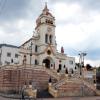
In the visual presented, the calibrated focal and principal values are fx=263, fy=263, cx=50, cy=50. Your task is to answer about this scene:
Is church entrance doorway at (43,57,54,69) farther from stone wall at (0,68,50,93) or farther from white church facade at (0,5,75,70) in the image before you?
stone wall at (0,68,50,93)

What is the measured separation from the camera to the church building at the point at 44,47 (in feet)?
204

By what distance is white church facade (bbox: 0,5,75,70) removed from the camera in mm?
62122

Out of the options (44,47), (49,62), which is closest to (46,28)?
(44,47)

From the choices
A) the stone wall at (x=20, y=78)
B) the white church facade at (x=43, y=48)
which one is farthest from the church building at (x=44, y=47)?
the stone wall at (x=20, y=78)

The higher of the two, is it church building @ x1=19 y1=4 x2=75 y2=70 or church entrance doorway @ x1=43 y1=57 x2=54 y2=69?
church building @ x1=19 y1=4 x2=75 y2=70

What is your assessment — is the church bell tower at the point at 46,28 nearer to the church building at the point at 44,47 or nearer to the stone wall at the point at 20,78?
the church building at the point at 44,47

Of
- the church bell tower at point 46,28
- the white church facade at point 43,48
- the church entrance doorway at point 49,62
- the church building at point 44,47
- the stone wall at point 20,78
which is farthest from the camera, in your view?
the church bell tower at point 46,28

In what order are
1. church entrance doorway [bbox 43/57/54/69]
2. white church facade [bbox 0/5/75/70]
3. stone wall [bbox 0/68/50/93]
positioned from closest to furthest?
stone wall [bbox 0/68/50/93]
white church facade [bbox 0/5/75/70]
church entrance doorway [bbox 43/57/54/69]

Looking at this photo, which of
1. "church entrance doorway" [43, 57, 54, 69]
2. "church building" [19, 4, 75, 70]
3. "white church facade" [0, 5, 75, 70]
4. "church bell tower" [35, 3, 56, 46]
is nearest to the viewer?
"white church facade" [0, 5, 75, 70]

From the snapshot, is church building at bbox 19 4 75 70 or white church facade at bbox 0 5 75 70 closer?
white church facade at bbox 0 5 75 70

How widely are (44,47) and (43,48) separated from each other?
1.32ft

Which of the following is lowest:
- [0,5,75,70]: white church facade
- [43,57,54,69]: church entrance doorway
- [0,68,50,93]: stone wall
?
[0,68,50,93]: stone wall

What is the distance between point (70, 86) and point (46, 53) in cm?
1583

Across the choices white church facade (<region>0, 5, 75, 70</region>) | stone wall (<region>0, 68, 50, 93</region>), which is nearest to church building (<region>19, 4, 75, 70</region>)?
white church facade (<region>0, 5, 75, 70</region>)
